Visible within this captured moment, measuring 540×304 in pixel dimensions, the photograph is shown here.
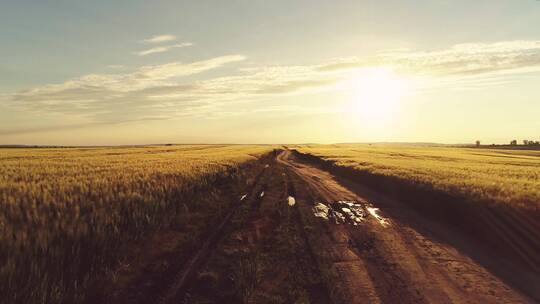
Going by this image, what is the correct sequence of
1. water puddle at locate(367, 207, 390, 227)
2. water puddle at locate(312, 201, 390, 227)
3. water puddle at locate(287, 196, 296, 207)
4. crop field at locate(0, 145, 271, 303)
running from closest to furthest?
1. crop field at locate(0, 145, 271, 303)
2. water puddle at locate(367, 207, 390, 227)
3. water puddle at locate(312, 201, 390, 227)
4. water puddle at locate(287, 196, 296, 207)

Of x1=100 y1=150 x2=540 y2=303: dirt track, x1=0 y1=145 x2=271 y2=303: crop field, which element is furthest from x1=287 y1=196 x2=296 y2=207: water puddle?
x1=0 y1=145 x2=271 y2=303: crop field

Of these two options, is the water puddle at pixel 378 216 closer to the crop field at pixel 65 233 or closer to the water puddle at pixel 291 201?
the water puddle at pixel 291 201

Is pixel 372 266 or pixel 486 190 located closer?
pixel 372 266

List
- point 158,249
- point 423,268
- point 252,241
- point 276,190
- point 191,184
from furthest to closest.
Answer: point 276,190, point 191,184, point 252,241, point 158,249, point 423,268

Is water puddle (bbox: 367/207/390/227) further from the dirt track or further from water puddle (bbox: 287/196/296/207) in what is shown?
water puddle (bbox: 287/196/296/207)

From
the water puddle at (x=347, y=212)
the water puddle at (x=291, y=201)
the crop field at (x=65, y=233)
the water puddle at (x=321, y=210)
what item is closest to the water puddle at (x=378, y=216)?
the water puddle at (x=347, y=212)

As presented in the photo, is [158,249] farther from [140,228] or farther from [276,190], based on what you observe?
[276,190]

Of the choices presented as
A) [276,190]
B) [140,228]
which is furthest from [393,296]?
[276,190]
